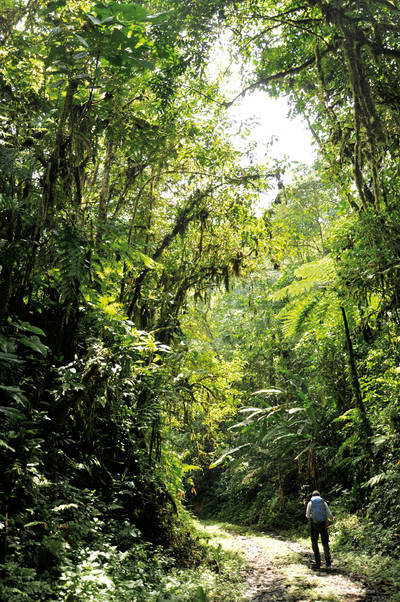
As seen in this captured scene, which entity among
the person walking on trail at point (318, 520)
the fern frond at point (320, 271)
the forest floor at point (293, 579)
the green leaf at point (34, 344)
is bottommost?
the forest floor at point (293, 579)

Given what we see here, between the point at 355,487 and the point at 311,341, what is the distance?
14.0 ft

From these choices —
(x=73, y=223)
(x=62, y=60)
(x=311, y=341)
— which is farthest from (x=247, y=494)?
(x=62, y=60)

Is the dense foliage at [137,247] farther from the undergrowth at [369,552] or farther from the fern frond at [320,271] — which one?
the undergrowth at [369,552]

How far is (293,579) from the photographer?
7.20m

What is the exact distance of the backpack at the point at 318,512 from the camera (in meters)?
8.28

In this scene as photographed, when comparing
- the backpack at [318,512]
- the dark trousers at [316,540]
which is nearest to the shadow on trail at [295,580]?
the dark trousers at [316,540]

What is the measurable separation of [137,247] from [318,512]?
6062 mm

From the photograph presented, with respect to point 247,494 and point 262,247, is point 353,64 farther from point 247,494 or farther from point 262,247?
point 247,494

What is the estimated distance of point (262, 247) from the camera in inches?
444

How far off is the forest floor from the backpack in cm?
79

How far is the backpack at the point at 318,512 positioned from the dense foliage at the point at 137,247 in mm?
1152

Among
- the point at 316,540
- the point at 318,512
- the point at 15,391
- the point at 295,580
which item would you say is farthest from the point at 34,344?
the point at 316,540

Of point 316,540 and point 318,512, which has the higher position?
point 318,512

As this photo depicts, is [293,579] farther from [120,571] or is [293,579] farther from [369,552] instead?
[120,571]
